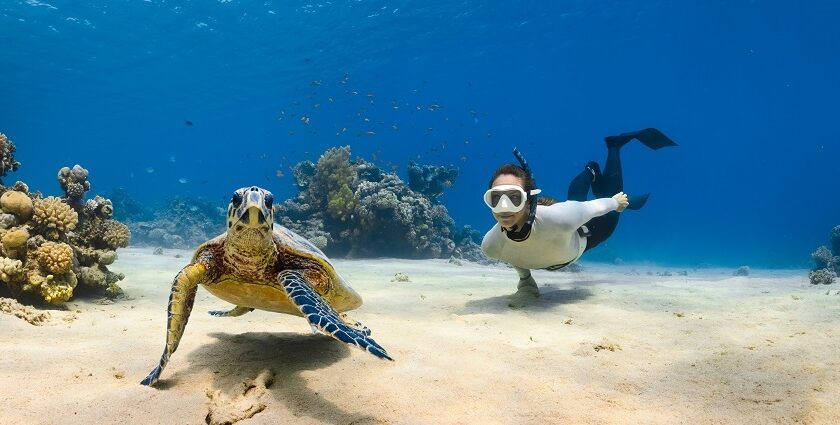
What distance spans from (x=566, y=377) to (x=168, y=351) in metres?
2.51

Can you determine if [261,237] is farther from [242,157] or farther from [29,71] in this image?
[242,157]

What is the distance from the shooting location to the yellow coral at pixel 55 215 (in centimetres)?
505

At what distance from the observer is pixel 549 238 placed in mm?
5094

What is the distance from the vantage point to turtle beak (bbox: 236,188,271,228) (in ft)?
8.38

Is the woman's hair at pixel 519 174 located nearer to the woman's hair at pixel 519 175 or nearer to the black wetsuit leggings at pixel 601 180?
the woman's hair at pixel 519 175

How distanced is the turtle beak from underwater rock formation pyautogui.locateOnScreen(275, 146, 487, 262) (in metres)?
10.0

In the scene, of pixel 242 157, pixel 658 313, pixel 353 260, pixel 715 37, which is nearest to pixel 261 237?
pixel 658 313

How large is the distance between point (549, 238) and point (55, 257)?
5.59m

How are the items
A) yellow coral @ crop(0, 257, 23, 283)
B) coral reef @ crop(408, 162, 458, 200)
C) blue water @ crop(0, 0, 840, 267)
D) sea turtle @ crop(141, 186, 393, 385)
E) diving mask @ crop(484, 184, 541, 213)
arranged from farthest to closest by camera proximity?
1. blue water @ crop(0, 0, 840, 267)
2. coral reef @ crop(408, 162, 458, 200)
3. diving mask @ crop(484, 184, 541, 213)
4. yellow coral @ crop(0, 257, 23, 283)
5. sea turtle @ crop(141, 186, 393, 385)

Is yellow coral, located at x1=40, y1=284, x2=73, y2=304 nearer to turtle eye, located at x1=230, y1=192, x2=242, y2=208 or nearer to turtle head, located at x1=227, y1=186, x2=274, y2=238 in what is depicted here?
turtle head, located at x1=227, y1=186, x2=274, y2=238

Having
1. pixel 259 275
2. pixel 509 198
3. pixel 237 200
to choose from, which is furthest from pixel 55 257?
pixel 509 198

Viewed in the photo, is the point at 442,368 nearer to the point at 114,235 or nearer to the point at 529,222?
the point at 529,222

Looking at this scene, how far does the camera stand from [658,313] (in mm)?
4934

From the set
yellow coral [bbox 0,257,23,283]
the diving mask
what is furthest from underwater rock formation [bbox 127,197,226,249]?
the diving mask
